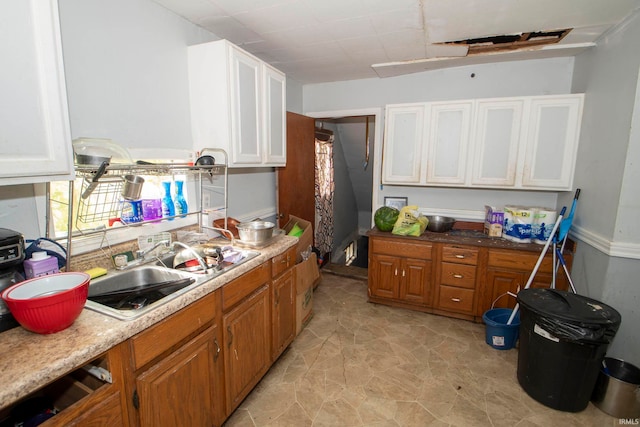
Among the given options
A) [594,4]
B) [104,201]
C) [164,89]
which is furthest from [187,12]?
[594,4]

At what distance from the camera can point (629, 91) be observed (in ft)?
6.53

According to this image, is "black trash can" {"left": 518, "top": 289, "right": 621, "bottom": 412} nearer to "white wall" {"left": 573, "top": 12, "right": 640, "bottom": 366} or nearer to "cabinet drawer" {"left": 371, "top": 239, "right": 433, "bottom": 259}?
"white wall" {"left": 573, "top": 12, "right": 640, "bottom": 366}

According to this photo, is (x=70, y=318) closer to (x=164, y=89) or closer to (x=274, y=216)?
(x=164, y=89)

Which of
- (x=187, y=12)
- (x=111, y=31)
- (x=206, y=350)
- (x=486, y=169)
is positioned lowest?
(x=206, y=350)

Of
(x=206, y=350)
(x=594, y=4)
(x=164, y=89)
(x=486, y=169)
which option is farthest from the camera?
(x=486, y=169)

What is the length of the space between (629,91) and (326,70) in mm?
2448

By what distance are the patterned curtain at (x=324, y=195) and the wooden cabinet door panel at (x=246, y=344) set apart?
235 centimetres

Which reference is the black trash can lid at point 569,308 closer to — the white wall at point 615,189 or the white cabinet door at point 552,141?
the white wall at point 615,189

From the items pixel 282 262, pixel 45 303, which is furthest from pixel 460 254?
pixel 45 303

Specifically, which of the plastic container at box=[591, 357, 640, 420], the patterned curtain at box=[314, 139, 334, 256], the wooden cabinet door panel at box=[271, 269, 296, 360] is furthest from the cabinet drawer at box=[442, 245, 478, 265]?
the patterned curtain at box=[314, 139, 334, 256]

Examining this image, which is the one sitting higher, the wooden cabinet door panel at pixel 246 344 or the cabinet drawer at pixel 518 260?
the cabinet drawer at pixel 518 260

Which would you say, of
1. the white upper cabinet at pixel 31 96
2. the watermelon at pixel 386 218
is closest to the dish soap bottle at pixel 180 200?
the white upper cabinet at pixel 31 96

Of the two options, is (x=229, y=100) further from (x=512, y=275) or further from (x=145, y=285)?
(x=512, y=275)

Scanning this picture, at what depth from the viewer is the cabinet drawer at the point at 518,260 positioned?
2590 millimetres
